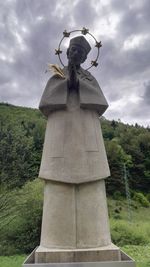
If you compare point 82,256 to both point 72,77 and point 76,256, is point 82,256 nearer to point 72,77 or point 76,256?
point 76,256

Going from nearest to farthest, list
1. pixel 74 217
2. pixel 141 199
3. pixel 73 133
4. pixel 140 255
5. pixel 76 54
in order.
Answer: pixel 74 217, pixel 73 133, pixel 76 54, pixel 140 255, pixel 141 199

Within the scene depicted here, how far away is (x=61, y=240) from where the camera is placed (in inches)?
172

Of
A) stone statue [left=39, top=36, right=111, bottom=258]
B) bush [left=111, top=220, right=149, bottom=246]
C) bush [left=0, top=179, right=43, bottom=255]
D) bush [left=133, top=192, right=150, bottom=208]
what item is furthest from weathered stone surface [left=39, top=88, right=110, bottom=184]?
bush [left=133, top=192, right=150, bottom=208]

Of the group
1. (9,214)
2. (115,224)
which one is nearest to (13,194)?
(9,214)

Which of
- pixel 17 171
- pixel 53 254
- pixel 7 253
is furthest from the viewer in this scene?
pixel 17 171

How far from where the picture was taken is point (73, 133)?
4762 mm

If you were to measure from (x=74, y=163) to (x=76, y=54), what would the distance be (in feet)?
5.04

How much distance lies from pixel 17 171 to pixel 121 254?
1712cm

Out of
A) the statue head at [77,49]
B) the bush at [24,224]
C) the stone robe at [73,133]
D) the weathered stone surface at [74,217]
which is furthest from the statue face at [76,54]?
the bush at [24,224]

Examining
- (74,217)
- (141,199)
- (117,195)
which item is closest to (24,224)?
(74,217)

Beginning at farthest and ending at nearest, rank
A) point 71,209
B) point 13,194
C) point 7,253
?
point 13,194 → point 7,253 → point 71,209

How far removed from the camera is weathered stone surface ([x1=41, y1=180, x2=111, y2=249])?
4.37 m

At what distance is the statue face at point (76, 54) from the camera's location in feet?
15.9

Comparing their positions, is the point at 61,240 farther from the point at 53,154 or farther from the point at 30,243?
the point at 30,243
